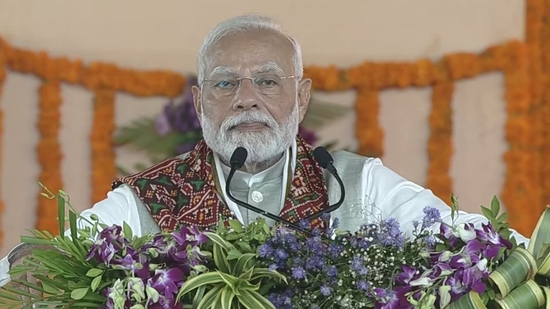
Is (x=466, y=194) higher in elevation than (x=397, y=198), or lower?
lower

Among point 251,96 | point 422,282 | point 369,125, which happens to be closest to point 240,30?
point 251,96

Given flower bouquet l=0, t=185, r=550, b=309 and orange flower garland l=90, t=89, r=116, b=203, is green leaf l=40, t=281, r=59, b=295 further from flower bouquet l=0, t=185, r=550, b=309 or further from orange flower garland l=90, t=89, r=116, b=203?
orange flower garland l=90, t=89, r=116, b=203

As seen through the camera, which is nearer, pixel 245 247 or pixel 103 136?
pixel 245 247

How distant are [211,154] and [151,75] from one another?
2020mm

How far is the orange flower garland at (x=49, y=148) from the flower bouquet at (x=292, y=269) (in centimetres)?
316

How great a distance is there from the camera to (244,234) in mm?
1783

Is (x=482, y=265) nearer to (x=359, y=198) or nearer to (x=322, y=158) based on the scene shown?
(x=322, y=158)

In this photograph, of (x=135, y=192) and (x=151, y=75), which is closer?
(x=135, y=192)

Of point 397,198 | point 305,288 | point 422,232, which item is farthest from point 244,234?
point 397,198

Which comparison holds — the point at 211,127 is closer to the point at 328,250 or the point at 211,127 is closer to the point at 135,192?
the point at 135,192

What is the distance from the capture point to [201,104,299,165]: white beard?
113 inches

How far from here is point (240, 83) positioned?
2.91 m

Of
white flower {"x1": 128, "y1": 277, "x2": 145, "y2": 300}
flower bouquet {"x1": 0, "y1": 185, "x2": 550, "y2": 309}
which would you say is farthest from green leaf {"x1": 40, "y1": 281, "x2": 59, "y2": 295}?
white flower {"x1": 128, "y1": 277, "x2": 145, "y2": 300}

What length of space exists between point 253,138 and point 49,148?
230 centimetres
